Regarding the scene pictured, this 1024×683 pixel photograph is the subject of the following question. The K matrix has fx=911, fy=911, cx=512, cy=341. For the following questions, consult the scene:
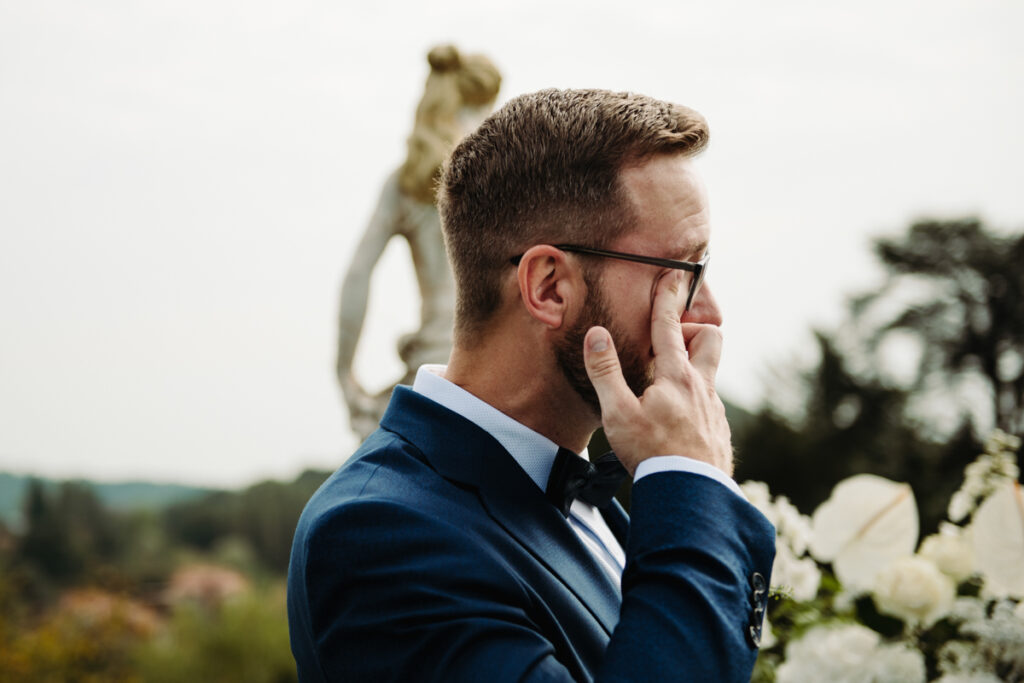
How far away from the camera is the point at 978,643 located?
2.08 metres

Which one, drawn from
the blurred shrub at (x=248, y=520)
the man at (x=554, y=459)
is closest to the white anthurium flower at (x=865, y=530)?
the man at (x=554, y=459)

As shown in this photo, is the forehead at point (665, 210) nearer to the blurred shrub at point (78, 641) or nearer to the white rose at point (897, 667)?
the white rose at point (897, 667)

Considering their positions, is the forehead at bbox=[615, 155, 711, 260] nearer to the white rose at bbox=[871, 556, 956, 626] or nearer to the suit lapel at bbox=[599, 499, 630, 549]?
the suit lapel at bbox=[599, 499, 630, 549]

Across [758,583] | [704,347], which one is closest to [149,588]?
[704,347]

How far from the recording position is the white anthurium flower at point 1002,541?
81.3 inches

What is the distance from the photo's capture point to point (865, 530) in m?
2.29

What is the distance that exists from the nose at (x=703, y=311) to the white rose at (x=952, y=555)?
36.2 inches

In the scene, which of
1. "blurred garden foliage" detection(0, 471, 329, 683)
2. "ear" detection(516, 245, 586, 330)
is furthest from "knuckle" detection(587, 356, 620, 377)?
"blurred garden foliage" detection(0, 471, 329, 683)

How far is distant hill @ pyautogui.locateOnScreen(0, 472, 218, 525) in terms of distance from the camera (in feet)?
35.3

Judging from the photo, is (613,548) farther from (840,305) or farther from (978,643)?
(840,305)

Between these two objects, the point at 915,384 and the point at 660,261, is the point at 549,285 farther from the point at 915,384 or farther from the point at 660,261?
the point at 915,384

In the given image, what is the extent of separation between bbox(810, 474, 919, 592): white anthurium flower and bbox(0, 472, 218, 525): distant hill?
10032 millimetres

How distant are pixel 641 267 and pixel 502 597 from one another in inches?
27.7

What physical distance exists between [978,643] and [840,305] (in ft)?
46.4
